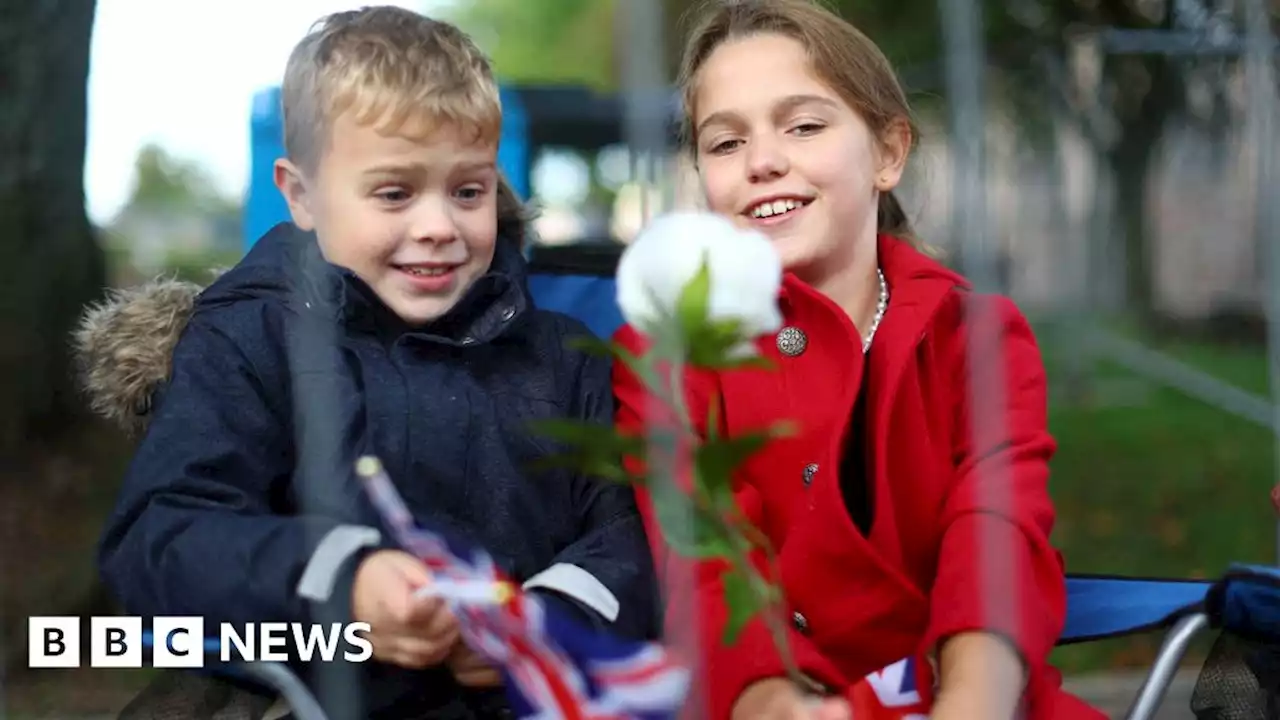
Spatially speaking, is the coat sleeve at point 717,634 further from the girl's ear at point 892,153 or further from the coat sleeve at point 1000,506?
the girl's ear at point 892,153

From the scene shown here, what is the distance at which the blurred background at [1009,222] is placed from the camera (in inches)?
114

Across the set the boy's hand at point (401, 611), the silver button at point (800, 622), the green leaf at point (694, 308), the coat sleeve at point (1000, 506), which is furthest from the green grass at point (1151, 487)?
the green leaf at point (694, 308)

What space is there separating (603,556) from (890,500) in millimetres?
317

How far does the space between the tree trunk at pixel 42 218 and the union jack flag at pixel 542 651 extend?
1.70m

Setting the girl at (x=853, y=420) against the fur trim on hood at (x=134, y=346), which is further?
the fur trim on hood at (x=134, y=346)

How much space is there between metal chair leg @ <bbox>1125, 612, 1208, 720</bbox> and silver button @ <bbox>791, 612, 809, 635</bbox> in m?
0.39

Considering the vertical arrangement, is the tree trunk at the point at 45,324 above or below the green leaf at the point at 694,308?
below

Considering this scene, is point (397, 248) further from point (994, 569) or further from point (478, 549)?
point (994, 569)

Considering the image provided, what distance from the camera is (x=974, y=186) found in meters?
1.83

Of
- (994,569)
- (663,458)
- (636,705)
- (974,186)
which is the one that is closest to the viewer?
(663,458)

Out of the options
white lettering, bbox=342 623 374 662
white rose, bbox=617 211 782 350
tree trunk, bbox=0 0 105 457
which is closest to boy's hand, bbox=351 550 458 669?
white lettering, bbox=342 623 374 662

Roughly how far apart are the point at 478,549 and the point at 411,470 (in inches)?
4.3

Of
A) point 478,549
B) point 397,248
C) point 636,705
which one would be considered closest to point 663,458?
point 636,705

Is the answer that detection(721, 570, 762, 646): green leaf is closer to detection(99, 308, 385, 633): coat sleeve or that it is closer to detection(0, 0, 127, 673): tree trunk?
detection(99, 308, 385, 633): coat sleeve
